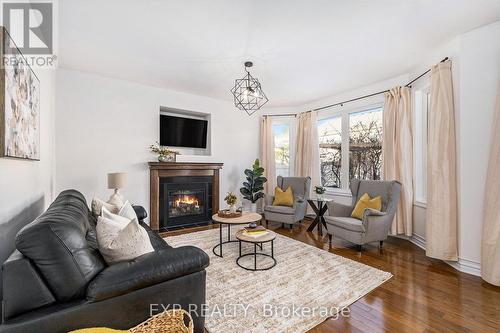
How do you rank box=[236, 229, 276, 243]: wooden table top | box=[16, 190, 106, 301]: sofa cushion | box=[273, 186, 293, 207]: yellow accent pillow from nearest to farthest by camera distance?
1. box=[16, 190, 106, 301]: sofa cushion
2. box=[236, 229, 276, 243]: wooden table top
3. box=[273, 186, 293, 207]: yellow accent pillow

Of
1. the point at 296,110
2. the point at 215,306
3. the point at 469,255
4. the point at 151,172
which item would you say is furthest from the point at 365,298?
the point at 296,110

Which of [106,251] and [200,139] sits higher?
[200,139]

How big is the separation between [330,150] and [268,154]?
1412mm

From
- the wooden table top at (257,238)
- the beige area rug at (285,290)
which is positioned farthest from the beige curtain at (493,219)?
the wooden table top at (257,238)

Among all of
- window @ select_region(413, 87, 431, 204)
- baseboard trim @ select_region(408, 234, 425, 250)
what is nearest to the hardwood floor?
baseboard trim @ select_region(408, 234, 425, 250)

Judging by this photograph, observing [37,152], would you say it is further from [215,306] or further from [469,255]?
[469,255]

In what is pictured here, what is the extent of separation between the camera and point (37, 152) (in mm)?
2314

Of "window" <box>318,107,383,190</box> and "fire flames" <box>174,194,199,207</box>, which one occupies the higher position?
"window" <box>318,107,383,190</box>

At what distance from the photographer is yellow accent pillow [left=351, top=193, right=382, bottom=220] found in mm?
3430

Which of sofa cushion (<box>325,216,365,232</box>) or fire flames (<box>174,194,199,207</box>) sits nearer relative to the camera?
sofa cushion (<box>325,216,365,232</box>)

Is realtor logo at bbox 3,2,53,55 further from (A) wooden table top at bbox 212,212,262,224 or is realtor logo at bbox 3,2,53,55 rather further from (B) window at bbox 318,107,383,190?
(B) window at bbox 318,107,383,190

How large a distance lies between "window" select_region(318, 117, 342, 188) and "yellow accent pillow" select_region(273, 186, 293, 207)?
1.08m

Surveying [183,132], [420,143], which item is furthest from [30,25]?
[420,143]

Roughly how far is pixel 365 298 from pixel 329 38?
2740 millimetres
